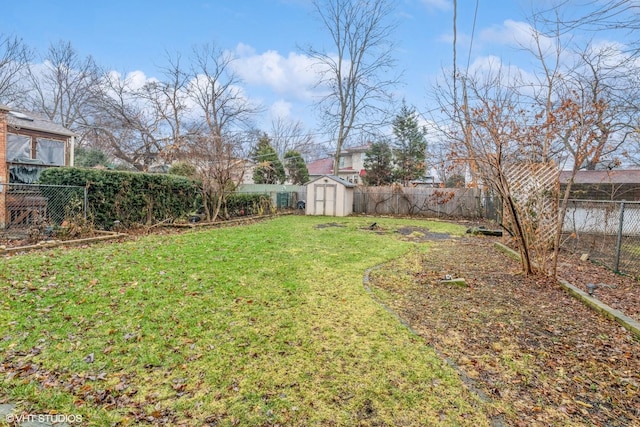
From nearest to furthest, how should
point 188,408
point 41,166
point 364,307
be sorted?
point 188,408, point 364,307, point 41,166

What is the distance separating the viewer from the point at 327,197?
17250 mm

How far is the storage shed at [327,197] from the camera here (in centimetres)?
1722

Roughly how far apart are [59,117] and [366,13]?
20.7 meters

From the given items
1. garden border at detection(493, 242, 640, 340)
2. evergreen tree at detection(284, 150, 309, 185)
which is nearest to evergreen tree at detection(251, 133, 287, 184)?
evergreen tree at detection(284, 150, 309, 185)

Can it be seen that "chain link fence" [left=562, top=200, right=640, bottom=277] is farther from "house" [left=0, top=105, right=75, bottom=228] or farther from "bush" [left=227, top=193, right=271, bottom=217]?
"house" [left=0, top=105, right=75, bottom=228]

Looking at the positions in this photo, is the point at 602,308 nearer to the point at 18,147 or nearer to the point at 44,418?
the point at 44,418

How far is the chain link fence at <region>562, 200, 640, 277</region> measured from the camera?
266 inches

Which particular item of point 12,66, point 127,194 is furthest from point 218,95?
point 127,194

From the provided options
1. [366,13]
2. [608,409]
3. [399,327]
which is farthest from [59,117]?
[608,409]

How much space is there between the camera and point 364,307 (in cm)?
372

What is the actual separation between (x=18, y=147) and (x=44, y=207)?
5138 mm

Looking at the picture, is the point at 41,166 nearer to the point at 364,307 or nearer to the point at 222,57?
the point at 364,307

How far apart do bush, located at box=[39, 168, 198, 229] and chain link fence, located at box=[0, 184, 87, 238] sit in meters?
0.29

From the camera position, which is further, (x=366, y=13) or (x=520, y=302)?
(x=366, y=13)
